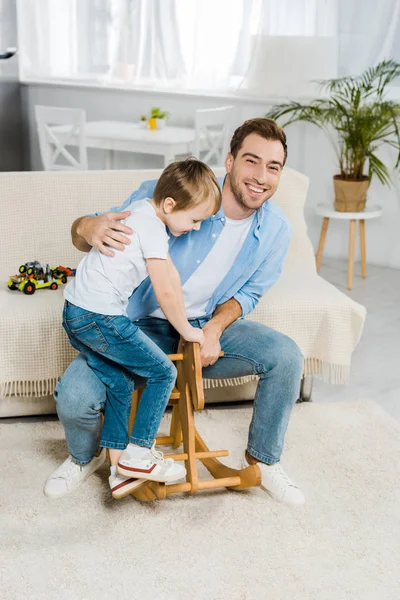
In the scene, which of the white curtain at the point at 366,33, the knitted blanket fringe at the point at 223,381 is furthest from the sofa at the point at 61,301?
the white curtain at the point at 366,33

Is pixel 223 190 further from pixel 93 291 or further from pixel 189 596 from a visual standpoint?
pixel 189 596

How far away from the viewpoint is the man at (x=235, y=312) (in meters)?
2.05

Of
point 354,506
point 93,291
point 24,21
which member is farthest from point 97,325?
point 24,21

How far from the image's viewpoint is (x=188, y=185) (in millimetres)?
1827

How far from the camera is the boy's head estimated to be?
1829 millimetres

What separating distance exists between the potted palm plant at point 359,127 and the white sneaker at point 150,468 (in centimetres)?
239

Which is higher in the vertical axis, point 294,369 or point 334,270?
point 294,369

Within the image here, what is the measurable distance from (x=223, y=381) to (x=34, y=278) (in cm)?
68

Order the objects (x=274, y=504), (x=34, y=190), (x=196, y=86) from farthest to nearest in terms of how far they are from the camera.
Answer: (x=196, y=86) < (x=34, y=190) < (x=274, y=504)

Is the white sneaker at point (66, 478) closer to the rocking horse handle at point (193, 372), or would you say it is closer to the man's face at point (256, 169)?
the rocking horse handle at point (193, 372)

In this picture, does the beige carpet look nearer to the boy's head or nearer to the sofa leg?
the sofa leg

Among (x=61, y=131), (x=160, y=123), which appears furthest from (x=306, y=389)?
(x=61, y=131)

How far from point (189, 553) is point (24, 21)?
495cm

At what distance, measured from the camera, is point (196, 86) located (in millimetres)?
5168
